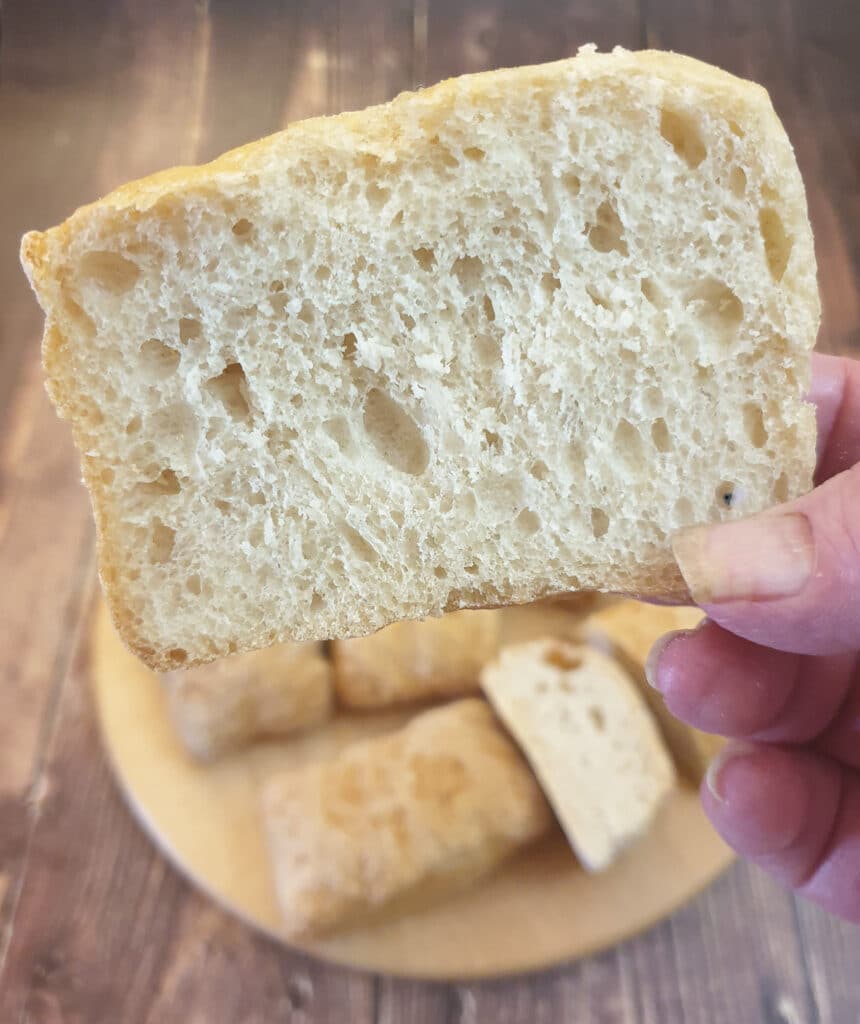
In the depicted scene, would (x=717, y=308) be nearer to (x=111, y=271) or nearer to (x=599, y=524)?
(x=599, y=524)

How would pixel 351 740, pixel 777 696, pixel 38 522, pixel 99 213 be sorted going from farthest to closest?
pixel 38 522
pixel 351 740
pixel 777 696
pixel 99 213

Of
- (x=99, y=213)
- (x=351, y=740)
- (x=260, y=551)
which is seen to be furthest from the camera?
(x=351, y=740)

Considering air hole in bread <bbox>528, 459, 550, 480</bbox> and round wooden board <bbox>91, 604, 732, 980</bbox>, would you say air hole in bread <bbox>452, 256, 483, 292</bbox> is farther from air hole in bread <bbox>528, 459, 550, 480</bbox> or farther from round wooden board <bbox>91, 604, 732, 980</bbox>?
round wooden board <bbox>91, 604, 732, 980</bbox>

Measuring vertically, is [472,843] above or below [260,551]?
below

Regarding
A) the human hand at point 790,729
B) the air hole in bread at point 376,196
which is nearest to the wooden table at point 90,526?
the human hand at point 790,729

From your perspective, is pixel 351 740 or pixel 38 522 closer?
pixel 351 740

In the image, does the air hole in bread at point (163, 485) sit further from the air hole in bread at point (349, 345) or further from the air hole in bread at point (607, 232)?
the air hole in bread at point (607, 232)

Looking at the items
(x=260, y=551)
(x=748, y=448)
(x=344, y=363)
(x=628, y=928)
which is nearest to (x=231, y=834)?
(x=628, y=928)

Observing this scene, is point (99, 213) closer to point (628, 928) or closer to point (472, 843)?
point (472, 843)
